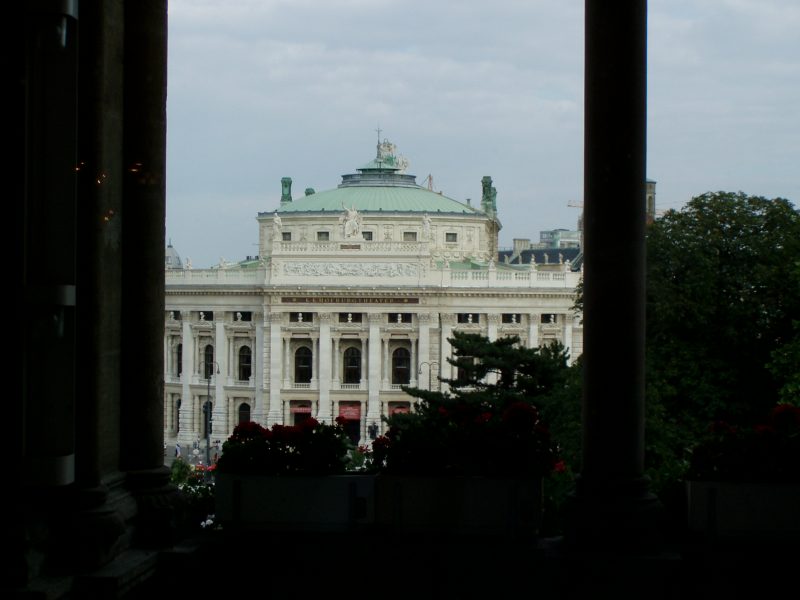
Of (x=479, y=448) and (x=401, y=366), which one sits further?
A: (x=401, y=366)

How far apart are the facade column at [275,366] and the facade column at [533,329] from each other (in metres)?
19.6

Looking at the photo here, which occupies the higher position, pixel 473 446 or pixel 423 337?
pixel 423 337

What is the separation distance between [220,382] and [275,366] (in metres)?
4.47

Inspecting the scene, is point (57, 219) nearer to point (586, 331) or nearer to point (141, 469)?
point (141, 469)

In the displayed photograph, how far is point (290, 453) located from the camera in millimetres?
10961

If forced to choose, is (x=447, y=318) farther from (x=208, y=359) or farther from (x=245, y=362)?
(x=208, y=359)

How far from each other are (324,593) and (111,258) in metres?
2.83

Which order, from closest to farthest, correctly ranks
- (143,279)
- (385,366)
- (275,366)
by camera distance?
1. (143,279)
2. (385,366)
3. (275,366)

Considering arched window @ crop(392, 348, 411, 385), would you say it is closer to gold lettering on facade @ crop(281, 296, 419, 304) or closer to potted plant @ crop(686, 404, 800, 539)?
gold lettering on facade @ crop(281, 296, 419, 304)

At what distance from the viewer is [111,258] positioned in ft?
32.1

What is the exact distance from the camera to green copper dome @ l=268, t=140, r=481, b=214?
119938 mm

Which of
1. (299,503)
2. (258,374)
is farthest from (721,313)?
(258,374)

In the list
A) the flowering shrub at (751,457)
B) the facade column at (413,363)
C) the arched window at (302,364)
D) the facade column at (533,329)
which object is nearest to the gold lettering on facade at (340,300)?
the facade column at (413,363)

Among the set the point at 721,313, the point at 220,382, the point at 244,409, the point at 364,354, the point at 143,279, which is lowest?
the point at 244,409
